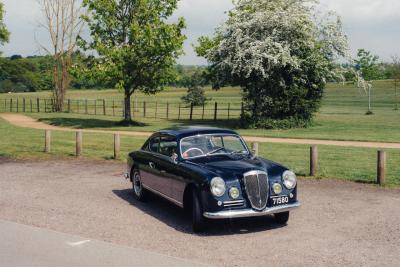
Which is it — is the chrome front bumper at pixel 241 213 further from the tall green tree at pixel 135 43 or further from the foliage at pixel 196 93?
the foliage at pixel 196 93

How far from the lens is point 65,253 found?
22.7 feet

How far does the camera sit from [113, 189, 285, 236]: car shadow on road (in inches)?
329

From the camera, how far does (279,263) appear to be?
21.5ft

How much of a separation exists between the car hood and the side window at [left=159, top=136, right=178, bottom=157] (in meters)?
0.65

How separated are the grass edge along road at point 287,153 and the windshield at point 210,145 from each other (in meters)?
4.27

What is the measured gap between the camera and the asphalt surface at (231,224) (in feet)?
22.9

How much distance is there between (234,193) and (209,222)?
92 centimetres

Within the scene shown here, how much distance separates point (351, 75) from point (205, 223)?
89.1ft

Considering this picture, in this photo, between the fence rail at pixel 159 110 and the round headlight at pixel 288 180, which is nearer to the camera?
the round headlight at pixel 288 180

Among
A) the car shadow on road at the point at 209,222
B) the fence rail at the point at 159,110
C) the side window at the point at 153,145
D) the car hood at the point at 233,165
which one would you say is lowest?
the car shadow on road at the point at 209,222

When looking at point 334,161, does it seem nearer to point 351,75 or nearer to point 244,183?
point 244,183


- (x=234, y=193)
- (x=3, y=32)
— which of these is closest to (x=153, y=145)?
(x=234, y=193)

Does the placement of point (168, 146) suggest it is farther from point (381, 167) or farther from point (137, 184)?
point (381, 167)

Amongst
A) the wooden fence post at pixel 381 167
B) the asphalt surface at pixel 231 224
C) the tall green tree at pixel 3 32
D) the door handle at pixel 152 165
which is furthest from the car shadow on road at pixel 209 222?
the tall green tree at pixel 3 32
